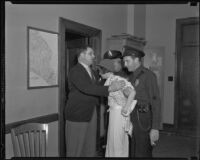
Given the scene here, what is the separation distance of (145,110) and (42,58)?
3.06ft

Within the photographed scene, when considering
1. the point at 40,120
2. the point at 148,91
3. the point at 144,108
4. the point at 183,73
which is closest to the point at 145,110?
the point at 144,108

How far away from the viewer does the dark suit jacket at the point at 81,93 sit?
68.2 inches

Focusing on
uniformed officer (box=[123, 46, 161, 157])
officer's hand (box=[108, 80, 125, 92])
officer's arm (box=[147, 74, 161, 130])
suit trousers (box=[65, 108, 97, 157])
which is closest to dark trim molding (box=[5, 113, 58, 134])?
suit trousers (box=[65, 108, 97, 157])

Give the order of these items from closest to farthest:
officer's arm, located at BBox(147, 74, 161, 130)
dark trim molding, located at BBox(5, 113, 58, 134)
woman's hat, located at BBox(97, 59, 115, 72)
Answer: officer's arm, located at BBox(147, 74, 161, 130), dark trim molding, located at BBox(5, 113, 58, 134), woman's hat, located at BBox(97, 59, 115, 72)

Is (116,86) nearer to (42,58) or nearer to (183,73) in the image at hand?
(42,58)

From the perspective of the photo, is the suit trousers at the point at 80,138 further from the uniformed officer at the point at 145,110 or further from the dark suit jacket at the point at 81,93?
the uniformed officer at the point at 145,110

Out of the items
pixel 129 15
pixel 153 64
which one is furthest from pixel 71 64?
pixel 153 64

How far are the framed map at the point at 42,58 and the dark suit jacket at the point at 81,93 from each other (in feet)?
0.88

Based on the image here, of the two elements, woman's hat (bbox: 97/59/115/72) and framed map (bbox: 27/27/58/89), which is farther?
woman's hat (bbox: 97/59/115/72)

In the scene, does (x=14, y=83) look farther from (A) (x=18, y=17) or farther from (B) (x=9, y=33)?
(A) (x=18, y=17)

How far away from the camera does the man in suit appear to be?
1.74m

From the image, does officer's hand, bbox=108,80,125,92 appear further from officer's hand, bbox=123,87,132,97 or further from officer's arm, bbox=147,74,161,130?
officer's arm, bbox=147,74,161,130

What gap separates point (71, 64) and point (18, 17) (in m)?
1.08

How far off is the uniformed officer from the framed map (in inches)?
28.2
